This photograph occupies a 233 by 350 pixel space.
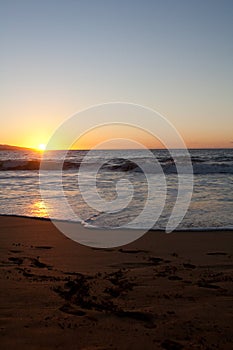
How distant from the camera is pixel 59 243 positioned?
6488 mm

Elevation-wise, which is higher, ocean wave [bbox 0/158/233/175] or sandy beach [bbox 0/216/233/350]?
ocean wave [bbox 0/158/233/175]

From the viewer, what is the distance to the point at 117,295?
4043 mm

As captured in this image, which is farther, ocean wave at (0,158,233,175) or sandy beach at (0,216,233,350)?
ocean wave at (0,158,233,175)

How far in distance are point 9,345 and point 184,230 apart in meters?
5.00

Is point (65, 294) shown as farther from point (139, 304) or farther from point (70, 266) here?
point (70, 266)

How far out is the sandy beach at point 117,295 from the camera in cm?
312

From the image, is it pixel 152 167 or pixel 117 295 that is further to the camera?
pixel 152 167

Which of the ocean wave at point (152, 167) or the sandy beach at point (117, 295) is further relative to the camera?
the ocean wave at point (152, 167)

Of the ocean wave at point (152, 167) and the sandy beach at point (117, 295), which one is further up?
the ocean wave at point (152, 167)

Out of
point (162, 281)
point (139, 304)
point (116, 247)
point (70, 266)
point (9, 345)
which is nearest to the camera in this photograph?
point (9, 345)

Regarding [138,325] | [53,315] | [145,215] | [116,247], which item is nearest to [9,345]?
[53,315]

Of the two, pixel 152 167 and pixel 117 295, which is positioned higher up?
pixel 152 167

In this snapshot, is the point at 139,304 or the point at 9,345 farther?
the point at 139,304

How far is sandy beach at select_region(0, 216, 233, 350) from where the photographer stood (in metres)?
3.12
